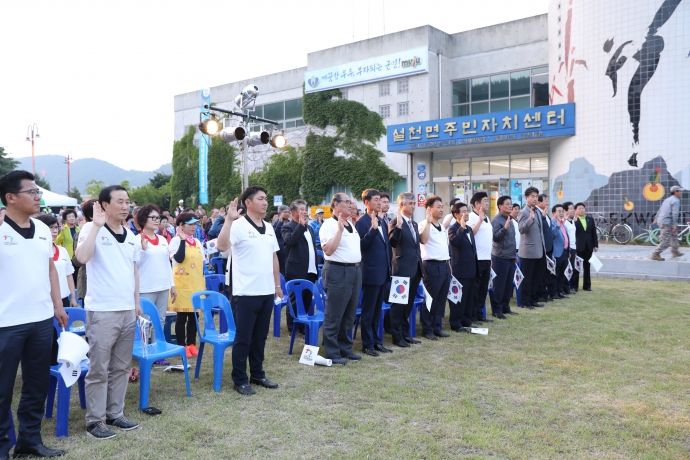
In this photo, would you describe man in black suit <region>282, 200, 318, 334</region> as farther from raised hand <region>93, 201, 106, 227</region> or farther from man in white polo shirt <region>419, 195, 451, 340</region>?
raised hand <region>93, 201, 106, 227</region>

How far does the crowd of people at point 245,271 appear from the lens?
3238mm

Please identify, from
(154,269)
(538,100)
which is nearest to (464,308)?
(154,269)

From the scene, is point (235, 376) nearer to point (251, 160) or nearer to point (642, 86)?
point (642, 86)

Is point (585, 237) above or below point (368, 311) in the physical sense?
above

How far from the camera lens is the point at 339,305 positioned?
538cm

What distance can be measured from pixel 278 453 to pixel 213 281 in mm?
4461

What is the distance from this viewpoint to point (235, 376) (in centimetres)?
451

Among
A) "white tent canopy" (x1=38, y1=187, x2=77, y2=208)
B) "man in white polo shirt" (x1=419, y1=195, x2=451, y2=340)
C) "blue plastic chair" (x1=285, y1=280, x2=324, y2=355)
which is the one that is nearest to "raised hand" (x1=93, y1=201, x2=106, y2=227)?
"blue plastic chair" (x1=285, y1=280, x2=324, y2=355)

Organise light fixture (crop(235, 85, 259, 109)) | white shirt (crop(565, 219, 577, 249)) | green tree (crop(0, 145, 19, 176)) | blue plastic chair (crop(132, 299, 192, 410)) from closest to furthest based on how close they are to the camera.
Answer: blue plastic chair (crop(132, 299, 192, 410)) < white shirt (crop(565, 219, 577, 249)) < light fixture (crop(235, 85, 259, 109)) < green tree (crop(0, 145, 19, 176))

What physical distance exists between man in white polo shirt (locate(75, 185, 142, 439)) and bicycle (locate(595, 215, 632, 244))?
16542 mm

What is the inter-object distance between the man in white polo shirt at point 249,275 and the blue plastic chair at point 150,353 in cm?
48

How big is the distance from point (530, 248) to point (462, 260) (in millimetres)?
2167

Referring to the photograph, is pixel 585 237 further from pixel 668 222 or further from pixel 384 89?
pixel 384 89

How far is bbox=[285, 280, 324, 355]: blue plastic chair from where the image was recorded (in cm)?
569
